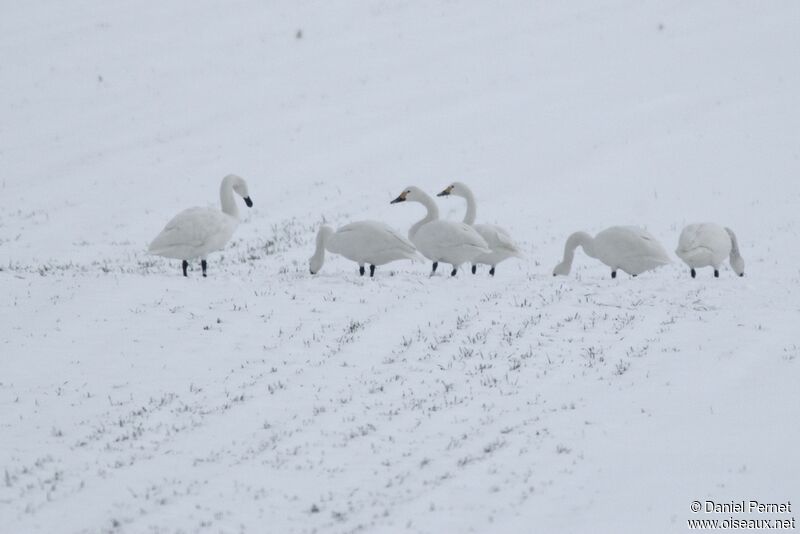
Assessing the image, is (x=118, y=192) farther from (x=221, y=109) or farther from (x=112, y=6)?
(x=112, y=6)

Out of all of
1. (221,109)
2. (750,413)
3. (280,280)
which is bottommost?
(750,413)

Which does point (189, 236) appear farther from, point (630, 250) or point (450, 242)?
point (630, 250)

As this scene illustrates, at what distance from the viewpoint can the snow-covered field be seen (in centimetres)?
804

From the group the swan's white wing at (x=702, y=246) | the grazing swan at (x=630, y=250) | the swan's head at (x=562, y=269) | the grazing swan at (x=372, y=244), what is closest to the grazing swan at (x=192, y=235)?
the grazing swan at (x=372, y=244)

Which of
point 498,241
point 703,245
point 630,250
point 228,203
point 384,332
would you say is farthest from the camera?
point 228,203

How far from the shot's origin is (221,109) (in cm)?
3488

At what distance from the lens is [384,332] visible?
40.2 ft

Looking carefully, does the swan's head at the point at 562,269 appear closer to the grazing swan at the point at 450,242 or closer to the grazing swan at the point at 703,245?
the grazing swan at the point at 450,242

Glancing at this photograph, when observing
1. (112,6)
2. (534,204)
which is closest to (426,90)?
(534,204)

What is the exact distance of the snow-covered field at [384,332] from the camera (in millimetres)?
8039

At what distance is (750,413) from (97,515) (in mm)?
5463

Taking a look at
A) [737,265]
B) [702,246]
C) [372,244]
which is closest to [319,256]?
[372,244]

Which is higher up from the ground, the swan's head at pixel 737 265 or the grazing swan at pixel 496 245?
the grazing swan at pixel 496 245

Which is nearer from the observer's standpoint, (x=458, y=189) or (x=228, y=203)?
(x=228, y=203)
